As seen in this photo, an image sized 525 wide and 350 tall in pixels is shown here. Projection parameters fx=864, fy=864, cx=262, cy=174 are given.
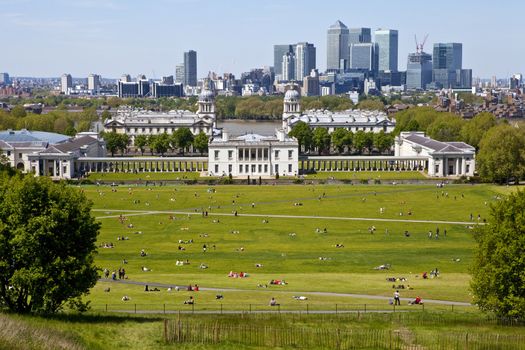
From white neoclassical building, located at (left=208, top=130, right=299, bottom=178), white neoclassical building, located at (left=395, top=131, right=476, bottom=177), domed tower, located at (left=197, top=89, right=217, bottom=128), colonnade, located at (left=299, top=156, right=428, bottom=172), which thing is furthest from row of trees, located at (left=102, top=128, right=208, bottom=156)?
white neoclassical building, located at (left=395, top=131, right=476, bottom=177)

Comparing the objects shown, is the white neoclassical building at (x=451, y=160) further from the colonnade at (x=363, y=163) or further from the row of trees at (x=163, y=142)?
the row of trees at (x=163, y=142)

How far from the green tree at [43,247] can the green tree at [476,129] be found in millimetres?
107391

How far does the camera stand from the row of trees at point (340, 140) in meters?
145

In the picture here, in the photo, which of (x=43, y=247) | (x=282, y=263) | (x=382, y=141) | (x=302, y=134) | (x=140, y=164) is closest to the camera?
(x=43, y=247)

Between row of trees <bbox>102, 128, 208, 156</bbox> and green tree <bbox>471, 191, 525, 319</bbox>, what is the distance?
334 feet

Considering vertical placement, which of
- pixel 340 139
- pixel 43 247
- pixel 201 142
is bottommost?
pixel 43 247

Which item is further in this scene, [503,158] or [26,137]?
[26,137]

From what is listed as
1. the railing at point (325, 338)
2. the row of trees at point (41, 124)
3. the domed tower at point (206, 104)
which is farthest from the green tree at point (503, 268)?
the domed tower at point (206, 104)

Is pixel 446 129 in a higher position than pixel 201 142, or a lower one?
higher

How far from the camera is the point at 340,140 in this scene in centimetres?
14475

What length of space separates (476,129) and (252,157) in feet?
132

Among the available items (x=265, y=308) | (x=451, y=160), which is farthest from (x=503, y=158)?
(x=265, y=308)

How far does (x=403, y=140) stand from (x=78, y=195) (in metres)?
108

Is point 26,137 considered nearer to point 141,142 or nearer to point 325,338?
point 141,142
